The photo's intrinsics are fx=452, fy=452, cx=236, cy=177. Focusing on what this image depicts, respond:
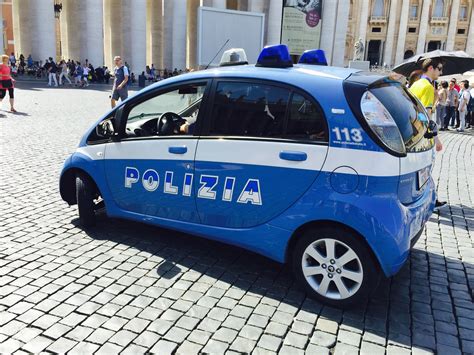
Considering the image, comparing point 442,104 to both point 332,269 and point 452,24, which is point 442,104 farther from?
point 452,24

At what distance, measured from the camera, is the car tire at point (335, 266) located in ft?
11.1

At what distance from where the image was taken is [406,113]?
369cm

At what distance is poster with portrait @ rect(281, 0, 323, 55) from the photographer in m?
45.3

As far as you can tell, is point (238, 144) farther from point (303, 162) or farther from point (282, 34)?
point (282, 34)

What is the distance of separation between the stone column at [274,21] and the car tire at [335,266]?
4458 cm

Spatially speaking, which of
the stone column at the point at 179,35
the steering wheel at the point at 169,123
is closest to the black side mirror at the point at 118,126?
the steering wheel at the point at 169,123

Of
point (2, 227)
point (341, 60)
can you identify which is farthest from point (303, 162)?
point (341, 60)

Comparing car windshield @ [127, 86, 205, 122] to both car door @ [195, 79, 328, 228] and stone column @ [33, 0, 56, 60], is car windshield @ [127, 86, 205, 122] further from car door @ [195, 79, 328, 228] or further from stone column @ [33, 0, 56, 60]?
stone column @ [33, 0, 56, 60]

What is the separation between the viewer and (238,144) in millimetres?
3773

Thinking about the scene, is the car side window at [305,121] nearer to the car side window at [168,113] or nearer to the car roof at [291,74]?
the car roof at [291,74]

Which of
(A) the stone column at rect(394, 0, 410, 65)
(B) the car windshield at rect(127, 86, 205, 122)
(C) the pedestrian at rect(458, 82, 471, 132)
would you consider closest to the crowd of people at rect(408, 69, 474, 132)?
(C) the pedestrian at rect(458, 82, 471, 132)

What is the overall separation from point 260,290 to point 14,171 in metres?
5.37

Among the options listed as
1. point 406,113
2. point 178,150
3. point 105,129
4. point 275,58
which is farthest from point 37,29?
point 406,113

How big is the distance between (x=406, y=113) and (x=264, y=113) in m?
1.16
